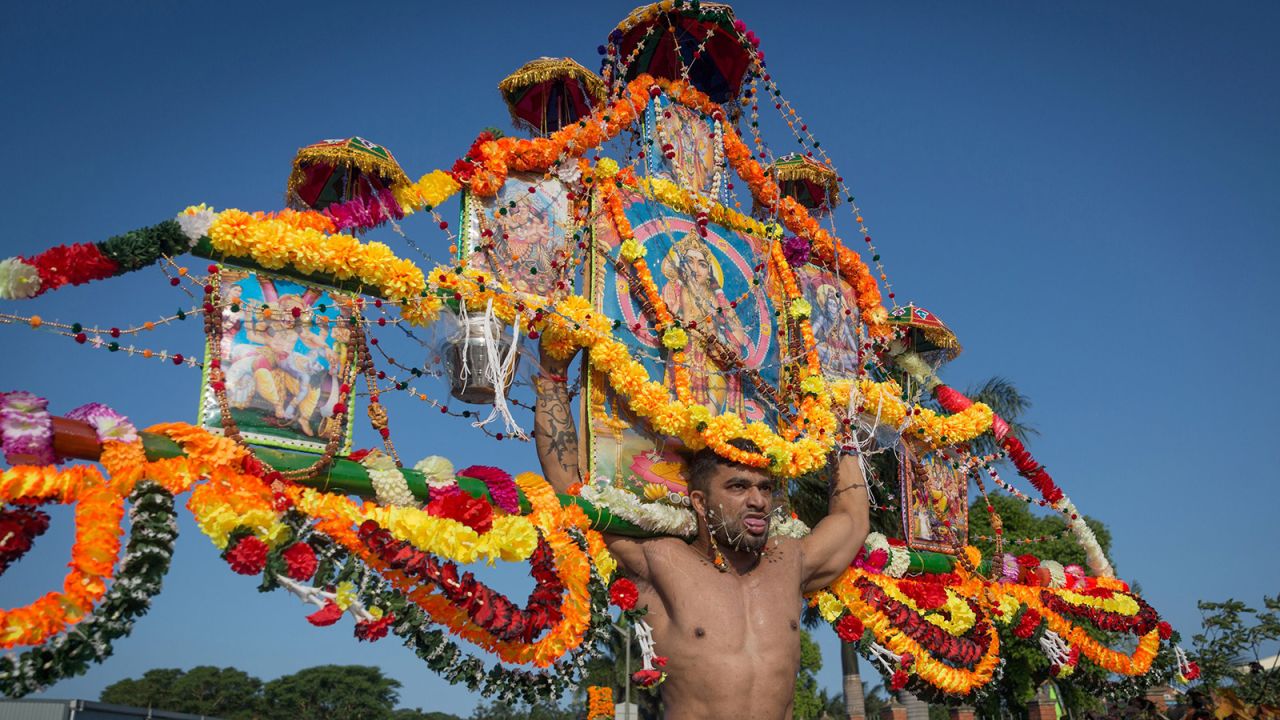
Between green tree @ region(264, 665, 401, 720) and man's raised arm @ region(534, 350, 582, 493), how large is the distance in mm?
40534

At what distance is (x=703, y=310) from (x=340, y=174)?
9.13ft

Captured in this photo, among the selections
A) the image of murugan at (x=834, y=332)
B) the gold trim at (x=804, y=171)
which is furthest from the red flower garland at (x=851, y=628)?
the gold trim at (x=804, y=171)

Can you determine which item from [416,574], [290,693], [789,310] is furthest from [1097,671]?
[290,693]

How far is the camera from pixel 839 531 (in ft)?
23.4

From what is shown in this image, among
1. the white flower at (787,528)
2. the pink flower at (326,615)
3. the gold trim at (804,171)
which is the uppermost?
the gold trim at (804,171)

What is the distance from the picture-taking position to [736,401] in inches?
287

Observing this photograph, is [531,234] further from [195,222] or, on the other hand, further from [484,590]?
[484,590]

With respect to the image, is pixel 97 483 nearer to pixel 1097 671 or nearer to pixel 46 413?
pixel 46 413

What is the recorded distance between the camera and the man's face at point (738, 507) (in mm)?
6176

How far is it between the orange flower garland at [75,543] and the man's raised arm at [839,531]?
4418 millimetres

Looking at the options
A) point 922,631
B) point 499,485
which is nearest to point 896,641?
point 922,631

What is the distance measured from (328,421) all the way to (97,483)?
1230 millimetres

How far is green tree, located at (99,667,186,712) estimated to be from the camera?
40.4 m

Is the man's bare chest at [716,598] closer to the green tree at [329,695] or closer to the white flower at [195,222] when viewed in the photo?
the white flower at [195,222]
